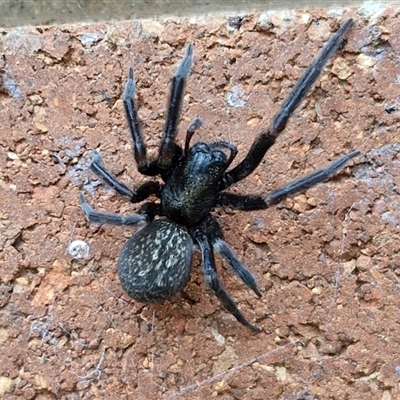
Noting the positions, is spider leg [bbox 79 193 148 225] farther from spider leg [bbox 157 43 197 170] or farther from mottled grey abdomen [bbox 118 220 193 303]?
spider leg [bbox 157 43 197 170]

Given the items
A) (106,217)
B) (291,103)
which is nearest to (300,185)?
(291,103)

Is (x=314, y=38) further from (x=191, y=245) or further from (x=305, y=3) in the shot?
(x=191, y=245)

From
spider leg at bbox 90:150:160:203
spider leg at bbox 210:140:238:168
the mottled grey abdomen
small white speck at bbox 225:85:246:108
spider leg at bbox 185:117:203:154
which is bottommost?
the mottled grey abdomen

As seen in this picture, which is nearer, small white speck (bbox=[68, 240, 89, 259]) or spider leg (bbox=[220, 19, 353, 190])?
spider leg (bbox=[220, 19, 353, 190])

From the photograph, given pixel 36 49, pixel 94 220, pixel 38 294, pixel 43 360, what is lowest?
pixel 43 360

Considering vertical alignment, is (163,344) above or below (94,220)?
below

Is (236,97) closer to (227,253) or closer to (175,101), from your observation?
(175,101)

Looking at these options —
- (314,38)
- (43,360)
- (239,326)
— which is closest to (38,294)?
(43,360)

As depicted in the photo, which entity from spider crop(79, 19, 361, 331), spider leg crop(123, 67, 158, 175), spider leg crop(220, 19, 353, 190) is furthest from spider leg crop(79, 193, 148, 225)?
spider leg crop(220, 19, 353, 190)
